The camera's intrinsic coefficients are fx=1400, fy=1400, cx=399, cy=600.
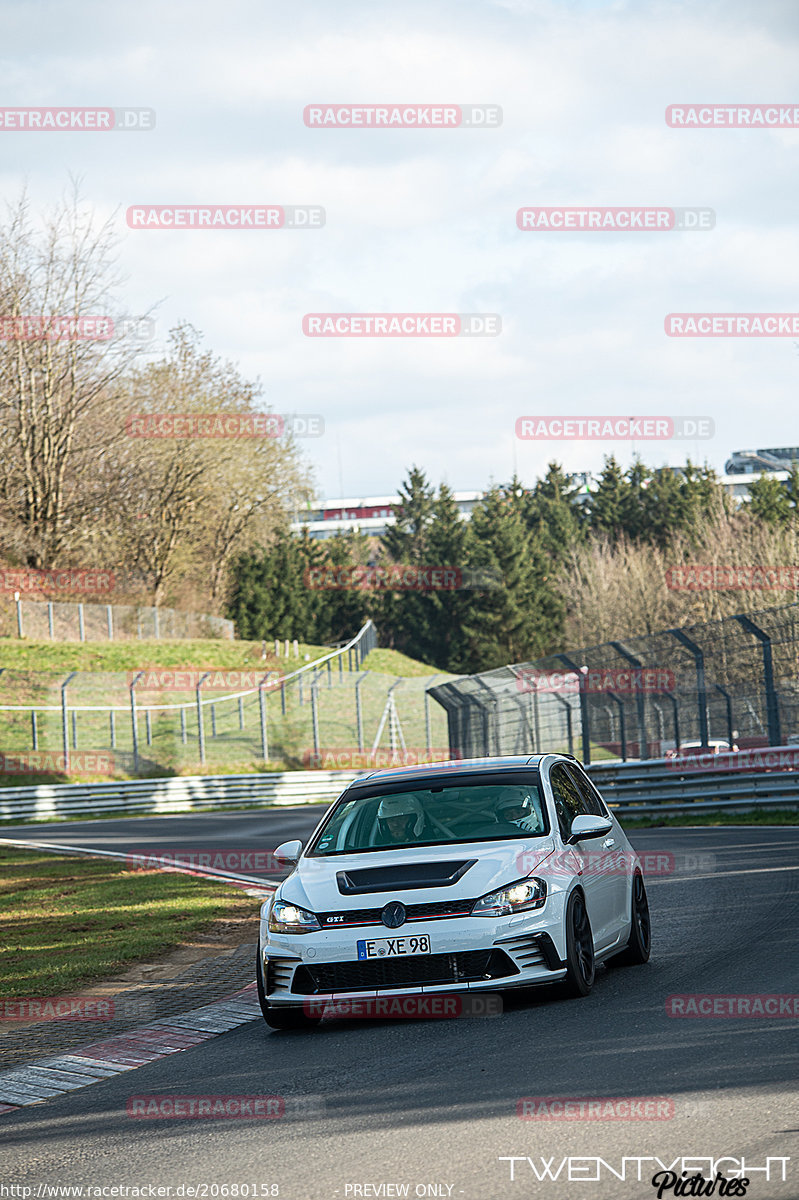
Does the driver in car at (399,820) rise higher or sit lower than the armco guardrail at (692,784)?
higher

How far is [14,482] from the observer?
5794 centimetres

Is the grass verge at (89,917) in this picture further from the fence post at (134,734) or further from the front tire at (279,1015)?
the fence post at (134,734)

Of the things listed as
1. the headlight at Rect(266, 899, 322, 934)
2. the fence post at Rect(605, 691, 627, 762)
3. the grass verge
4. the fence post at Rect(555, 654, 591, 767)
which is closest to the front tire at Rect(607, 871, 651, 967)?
the headlight at Rect(266, 899, 322, 934)

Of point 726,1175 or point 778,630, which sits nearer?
point 726,1175

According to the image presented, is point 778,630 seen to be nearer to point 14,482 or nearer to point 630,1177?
point 630,1177

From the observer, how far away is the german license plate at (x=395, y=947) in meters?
7.54

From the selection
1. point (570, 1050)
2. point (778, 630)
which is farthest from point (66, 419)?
point (570, 1050)

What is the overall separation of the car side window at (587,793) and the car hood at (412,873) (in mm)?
1436

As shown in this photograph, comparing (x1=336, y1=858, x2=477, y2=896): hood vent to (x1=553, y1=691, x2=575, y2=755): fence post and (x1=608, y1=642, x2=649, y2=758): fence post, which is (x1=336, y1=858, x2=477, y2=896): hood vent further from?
(x1=553, y1=691, x2=575, y2=755): fence post

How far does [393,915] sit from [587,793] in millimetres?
2641

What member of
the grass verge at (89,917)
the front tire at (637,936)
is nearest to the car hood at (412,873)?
the front tire at (637,936)

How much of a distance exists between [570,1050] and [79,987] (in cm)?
456

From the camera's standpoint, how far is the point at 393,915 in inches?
300

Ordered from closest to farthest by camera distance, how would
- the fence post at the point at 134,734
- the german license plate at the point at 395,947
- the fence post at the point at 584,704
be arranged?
the german license plate at the point at 395,947, the fence post at the point at 584,704, the fence post at the point at 134,734
